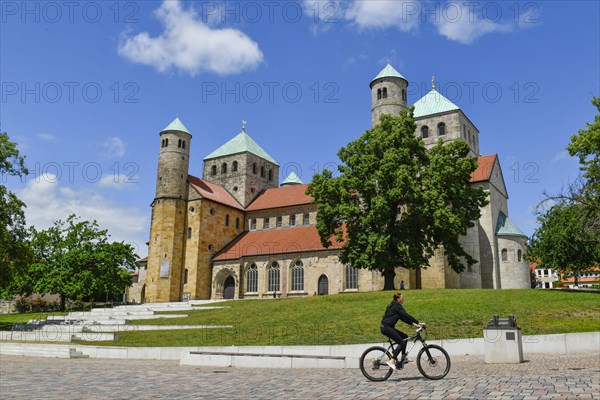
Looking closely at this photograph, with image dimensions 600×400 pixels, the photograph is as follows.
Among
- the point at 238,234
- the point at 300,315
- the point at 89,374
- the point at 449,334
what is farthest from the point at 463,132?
the point at 89,374

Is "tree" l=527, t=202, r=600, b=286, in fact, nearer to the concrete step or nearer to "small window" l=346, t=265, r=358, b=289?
"small window" l=346, t=265, r=358, b=289

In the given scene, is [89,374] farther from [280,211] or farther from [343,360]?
[280,211]

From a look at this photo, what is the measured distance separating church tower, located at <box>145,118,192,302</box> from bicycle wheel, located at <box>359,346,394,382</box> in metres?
46.6

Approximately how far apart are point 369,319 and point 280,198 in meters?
40.9

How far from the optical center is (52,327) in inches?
1293

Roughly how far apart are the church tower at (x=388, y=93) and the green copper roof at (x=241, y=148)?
20969 mm

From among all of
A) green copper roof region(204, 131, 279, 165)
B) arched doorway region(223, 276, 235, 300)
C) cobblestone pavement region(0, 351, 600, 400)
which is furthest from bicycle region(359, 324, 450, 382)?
green copper roof region(204, 131, 279, 165)

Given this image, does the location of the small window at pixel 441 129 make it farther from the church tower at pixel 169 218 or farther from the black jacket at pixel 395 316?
the black jacket at pixel 395 316

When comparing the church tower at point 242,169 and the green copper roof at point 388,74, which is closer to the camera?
the green copper roof at point 388,74

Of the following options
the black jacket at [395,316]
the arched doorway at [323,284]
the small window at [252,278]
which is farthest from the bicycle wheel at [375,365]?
the small window at [252,278]

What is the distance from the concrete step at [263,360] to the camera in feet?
48.0

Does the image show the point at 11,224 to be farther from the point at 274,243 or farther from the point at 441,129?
the point at 441,129

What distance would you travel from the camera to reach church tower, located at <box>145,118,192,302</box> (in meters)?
55.2

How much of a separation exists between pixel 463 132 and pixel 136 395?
182 feet
